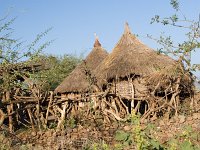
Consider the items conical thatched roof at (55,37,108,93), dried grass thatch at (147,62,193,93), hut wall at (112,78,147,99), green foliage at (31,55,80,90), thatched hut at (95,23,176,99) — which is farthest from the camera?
green foliage at (31,55,80,90)

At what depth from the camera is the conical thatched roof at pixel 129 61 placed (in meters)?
13.8

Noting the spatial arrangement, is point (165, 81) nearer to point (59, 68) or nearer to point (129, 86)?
point (129, 86)

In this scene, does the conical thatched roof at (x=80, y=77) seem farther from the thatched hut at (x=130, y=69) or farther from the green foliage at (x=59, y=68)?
the green foliage at (x=59, y=68)

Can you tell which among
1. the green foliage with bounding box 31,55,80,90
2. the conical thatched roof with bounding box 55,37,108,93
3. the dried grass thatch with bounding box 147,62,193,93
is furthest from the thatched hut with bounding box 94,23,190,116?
the green foliage with bounding box 31,55,80,90

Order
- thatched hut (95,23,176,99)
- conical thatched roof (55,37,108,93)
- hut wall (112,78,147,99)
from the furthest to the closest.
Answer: conical thatched roof (55,37,108,93)
thatched hut (95,23,176,99)
hut wall (112,78,147,99)

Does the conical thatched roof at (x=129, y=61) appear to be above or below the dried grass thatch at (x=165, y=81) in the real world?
above

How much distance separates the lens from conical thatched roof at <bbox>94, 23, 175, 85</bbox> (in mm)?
13781

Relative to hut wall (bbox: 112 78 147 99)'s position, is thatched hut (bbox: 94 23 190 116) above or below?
above

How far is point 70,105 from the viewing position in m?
11.5

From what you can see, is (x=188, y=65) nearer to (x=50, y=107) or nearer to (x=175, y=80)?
(x=175, y=80)

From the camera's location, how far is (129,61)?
14102 millimetres

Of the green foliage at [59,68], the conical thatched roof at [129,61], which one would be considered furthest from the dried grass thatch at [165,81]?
the green foliage at [59,68]

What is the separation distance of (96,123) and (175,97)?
3.13 metres

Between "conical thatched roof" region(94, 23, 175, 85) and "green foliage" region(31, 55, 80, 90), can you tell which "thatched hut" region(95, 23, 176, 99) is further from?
"green foliage" region(31, 55, 80, 90)
